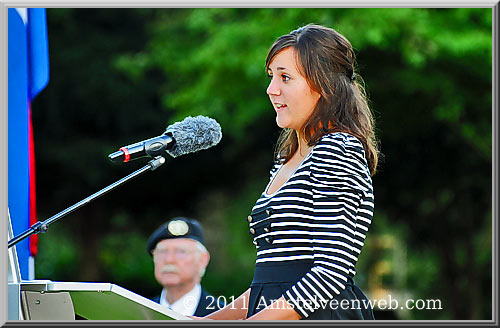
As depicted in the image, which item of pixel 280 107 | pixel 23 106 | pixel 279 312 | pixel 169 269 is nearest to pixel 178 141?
pixel 280 107

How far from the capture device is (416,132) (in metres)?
9.68

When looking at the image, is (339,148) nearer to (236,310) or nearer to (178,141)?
(178,141)

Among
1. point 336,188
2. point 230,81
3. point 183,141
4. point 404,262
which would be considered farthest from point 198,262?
point 404,262

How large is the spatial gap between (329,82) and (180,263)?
244cm

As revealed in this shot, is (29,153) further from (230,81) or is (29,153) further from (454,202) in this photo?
(454,202)

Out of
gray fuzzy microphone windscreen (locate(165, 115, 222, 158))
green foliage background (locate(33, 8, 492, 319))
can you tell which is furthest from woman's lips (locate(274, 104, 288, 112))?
green foliage background (locate(33, 8, 492, 319))

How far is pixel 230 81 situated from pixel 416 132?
2.66 meters

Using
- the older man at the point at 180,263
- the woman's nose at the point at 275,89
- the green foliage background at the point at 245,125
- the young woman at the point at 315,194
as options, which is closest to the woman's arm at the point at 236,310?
the young woman at the point at 315,194

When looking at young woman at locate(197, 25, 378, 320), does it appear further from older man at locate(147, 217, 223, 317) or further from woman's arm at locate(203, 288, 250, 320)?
older man at locate(147, 217, 223, 317)

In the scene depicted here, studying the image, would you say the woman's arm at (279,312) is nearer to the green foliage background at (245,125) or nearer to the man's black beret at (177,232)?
the man's black beret at (177,232)

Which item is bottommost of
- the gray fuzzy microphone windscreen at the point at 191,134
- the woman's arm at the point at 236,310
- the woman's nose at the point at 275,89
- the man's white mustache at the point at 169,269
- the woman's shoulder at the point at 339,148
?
the man's white mustache at the point at 169,269

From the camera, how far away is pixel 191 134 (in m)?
2.38

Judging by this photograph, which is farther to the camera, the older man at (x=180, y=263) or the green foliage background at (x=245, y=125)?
the green foliage background at (x=245, y=125)

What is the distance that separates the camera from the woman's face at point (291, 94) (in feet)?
7.26
